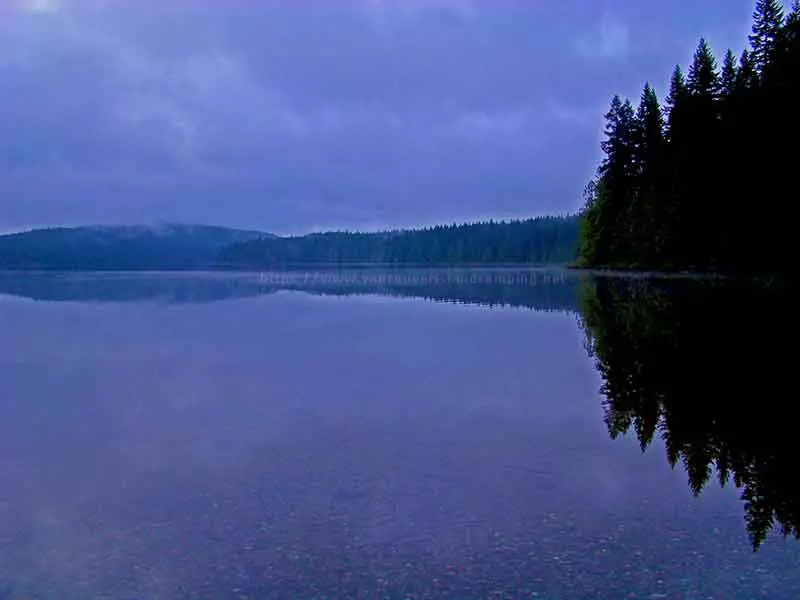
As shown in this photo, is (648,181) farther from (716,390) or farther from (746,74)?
(716,390)

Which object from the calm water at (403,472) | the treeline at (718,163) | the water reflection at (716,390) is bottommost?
the calm water at (403,472)

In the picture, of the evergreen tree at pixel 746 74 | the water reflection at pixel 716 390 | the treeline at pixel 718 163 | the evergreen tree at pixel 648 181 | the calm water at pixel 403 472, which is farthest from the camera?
the evergreen tree at pixel 648 181

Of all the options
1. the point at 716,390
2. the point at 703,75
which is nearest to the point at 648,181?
the point at 703,75

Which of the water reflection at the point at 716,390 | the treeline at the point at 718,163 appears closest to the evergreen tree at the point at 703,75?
the treeline at the point at 718,163

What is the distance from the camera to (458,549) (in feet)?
27.8

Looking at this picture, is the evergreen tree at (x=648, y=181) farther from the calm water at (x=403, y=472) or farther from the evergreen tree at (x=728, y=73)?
the calm water at (x=403, y=472)

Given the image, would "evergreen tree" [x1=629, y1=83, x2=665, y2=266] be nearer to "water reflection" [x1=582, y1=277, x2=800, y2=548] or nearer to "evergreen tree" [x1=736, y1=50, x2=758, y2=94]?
"evergreen tree" [x1=736, y1=50, x2=758, y2=94]

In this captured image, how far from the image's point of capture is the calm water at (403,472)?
7910mm

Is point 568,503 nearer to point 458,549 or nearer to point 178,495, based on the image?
point 458,549

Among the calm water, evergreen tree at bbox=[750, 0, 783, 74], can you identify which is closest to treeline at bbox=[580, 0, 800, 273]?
evergreen tree at bbox=[750, 0, 783, 74]

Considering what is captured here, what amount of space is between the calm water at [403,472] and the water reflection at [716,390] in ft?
0.22

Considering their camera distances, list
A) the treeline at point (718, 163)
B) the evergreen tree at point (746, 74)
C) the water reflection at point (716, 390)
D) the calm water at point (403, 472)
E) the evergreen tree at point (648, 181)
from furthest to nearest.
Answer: the evergreen tree at point (648, 181), the evergreen tree at point (746, 74), the treeline at point (718, 163), the water reflection at point (716, 390), the calm water at point (403, 472)

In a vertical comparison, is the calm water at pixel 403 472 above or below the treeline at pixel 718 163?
below

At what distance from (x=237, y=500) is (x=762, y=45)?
49.5 metres
